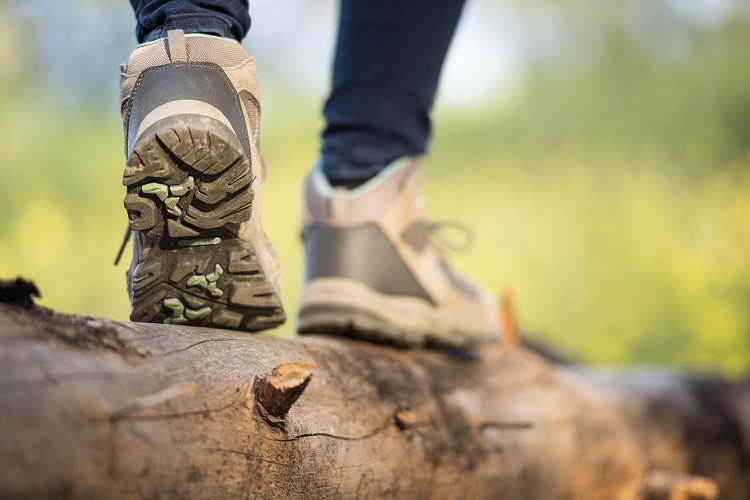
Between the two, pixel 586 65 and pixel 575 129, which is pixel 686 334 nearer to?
pixel 575 129

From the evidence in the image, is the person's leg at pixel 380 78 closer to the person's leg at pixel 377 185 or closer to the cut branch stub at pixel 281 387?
the person's leg at pixel 377 185

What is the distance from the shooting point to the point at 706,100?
4055 mm

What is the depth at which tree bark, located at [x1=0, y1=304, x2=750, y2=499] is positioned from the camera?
21.4 inches

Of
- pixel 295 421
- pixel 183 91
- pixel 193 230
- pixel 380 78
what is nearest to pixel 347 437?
pixel 295 421

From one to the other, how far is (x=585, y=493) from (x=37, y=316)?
1.12 metres

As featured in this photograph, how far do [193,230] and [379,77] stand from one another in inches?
18.6

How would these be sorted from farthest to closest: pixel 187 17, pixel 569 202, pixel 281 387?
pixel 569 202 < pixel 187 17 < pixel 281 387

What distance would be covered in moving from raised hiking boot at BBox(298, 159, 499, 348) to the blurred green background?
7.90ft

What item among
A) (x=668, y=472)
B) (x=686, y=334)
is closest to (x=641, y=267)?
(x=686, y=334)

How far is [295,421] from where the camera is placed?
77 centimetres

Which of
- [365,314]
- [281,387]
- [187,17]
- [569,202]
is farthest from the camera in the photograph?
[569,202]

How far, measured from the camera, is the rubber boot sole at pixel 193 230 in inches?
28.4

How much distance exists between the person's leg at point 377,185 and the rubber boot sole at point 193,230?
0.29m

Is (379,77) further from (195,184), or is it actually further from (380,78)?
(195,184)
